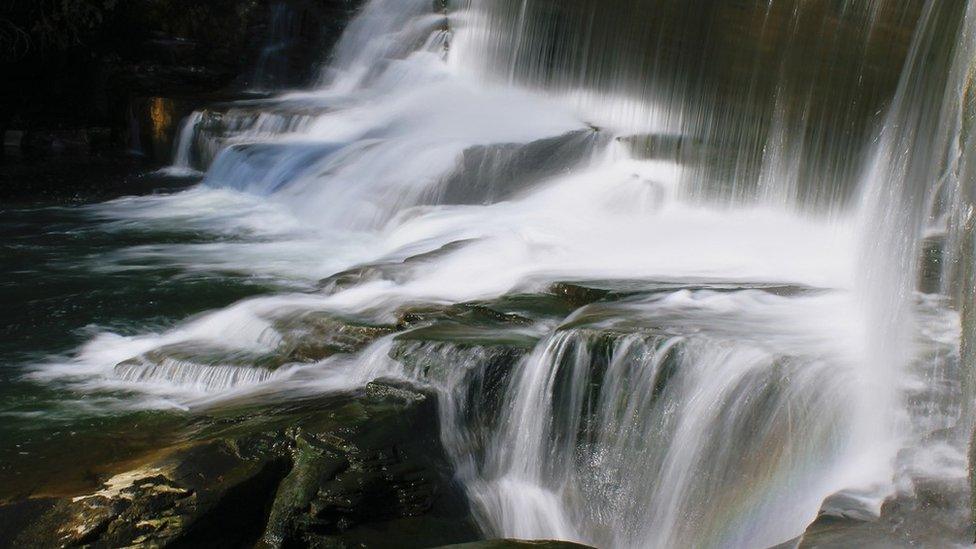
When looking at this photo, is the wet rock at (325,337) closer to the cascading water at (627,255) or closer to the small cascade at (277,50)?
the cascading water at (627,255)

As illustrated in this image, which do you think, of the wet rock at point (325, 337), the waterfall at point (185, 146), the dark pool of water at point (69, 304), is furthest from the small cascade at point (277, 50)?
the wet rock at point (325, 337)

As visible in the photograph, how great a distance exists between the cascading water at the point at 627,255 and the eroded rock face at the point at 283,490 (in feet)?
0.87

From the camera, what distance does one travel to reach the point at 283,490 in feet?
13.5

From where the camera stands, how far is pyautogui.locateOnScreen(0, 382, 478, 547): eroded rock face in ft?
12.5

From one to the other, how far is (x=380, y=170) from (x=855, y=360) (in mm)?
5756

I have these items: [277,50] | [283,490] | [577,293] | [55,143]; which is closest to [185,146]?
[55,143]

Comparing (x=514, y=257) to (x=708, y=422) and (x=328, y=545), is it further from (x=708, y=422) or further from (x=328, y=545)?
(x=328, y=545)

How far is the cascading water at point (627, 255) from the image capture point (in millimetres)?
4164

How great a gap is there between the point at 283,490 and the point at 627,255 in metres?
3.48

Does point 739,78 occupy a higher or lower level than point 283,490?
higher

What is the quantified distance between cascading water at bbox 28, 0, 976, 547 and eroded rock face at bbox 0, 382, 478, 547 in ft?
0.87

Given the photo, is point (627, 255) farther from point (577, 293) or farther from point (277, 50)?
point (277, 50)

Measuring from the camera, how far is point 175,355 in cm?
561

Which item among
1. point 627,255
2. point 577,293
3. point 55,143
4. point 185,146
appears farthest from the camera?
point 55,143
